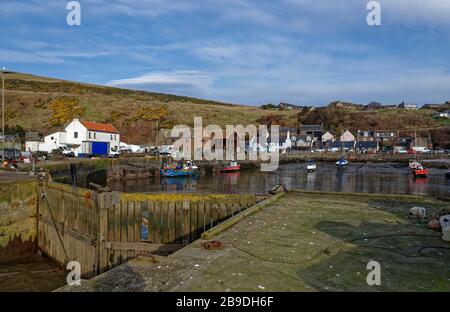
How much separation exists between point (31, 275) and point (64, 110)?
116m

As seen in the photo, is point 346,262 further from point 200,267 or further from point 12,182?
point 12,182

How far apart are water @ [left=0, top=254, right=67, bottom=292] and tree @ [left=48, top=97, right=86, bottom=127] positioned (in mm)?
102161

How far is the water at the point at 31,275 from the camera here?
16.3 meters

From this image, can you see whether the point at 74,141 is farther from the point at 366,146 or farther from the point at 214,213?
the point at 366,146

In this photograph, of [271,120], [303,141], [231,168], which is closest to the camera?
[231,168]

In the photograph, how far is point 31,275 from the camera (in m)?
17.7

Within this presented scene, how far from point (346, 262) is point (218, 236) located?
383 centimetres

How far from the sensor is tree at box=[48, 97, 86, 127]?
383 feet

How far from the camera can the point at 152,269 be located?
8.34 meters

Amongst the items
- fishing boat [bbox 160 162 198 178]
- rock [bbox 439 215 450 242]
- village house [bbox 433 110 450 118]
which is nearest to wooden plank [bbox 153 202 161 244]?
rock [bbox 439 215 450 242]

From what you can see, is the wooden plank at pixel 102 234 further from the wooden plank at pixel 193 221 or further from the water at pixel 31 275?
the wooden plank at pixel 193 221

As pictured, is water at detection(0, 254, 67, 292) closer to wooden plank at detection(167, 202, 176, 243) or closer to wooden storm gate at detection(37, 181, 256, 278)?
wooden storm gate at detection(37, 181, 256, 278)

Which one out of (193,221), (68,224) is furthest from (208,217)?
(68,224)

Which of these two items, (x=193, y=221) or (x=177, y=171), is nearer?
(x=193, y=221)
